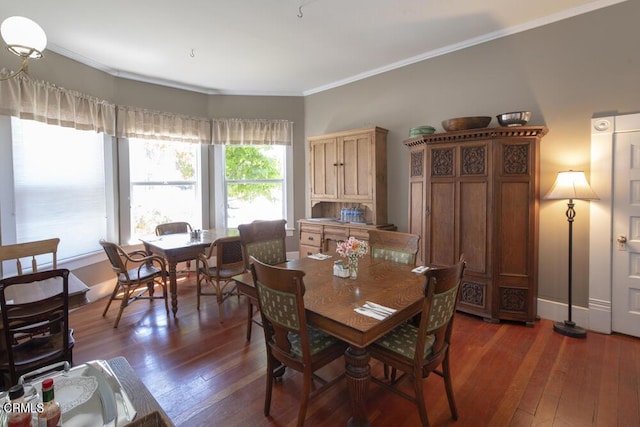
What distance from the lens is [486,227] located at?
3.10m

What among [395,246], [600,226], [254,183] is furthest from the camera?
[254,183]

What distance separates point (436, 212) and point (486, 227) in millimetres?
510

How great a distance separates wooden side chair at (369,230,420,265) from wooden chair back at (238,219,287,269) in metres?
0.90

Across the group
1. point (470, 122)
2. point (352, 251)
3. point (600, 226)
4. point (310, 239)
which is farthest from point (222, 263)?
point (600, 226)

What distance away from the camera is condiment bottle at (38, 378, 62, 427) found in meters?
0.81

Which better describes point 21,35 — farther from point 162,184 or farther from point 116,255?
point 162,184

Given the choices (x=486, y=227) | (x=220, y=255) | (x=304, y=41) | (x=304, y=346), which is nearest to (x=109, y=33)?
(x=304, y=41)

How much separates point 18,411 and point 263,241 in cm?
220

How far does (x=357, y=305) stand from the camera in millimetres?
1727

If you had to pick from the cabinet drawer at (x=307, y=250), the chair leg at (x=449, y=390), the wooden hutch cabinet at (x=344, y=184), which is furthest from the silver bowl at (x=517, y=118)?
the cabinet drawer at (x=307, y=250)

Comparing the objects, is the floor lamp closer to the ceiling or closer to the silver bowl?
the silver bowl

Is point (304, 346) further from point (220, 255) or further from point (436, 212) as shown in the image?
point (436, 212)

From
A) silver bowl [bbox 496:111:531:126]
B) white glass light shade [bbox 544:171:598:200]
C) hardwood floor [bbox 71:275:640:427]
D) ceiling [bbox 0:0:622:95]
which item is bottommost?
hardwood floor [bbox 71:275:640:427]

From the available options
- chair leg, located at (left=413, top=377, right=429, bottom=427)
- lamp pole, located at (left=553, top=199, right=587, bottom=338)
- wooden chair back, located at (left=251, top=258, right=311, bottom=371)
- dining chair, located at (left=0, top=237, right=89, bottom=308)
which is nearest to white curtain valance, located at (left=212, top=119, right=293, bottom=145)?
dining chair, located at (left=0, top=237, right=89, bottom=308)
